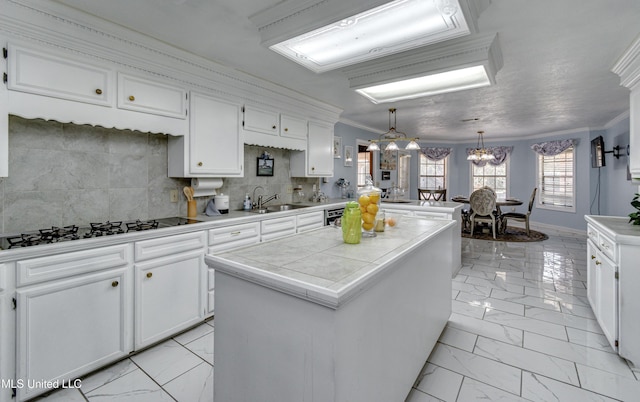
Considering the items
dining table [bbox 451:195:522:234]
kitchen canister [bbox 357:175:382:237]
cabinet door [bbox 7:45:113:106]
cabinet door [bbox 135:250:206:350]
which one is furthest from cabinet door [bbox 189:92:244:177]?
dining table [bbox 451:195:522:234]

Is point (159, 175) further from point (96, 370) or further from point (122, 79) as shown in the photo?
point (96, 370)

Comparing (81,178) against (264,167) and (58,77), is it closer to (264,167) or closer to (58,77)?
(58,77)

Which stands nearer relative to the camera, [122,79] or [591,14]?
[591,14]

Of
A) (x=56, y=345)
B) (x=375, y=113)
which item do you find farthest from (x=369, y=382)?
(x=375, y=113)

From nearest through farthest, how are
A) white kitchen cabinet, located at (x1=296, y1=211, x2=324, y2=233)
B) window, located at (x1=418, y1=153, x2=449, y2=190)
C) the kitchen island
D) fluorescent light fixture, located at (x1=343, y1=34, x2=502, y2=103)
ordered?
the kitchen island → fluorescent light fixture, located at (x1=343, y1=34, x2=502, y2=103) → white kitchen cabinet, located at (x1=296, y1=211, x2=324, y2=233) → window, located at (x1=418, y1=153, x2=449, y2=190)

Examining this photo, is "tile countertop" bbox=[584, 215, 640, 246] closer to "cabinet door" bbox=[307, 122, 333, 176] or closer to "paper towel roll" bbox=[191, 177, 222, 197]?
A: "cabinet door" bbox=[307, 122, 333, 176]

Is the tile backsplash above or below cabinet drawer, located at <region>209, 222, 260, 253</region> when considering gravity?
above

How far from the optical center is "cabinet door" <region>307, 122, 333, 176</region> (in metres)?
4.43

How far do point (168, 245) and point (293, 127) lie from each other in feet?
7.59

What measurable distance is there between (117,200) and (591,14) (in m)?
3.95

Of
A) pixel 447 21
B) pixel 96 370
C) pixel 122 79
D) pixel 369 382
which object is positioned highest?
pixel 447 21

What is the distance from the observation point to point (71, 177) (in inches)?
92.6

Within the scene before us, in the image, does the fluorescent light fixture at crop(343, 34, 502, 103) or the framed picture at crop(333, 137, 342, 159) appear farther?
the framed picture at crop(333, 137, 342, 159)

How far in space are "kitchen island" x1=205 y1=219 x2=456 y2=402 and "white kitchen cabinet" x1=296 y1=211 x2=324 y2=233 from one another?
6.47 feet
